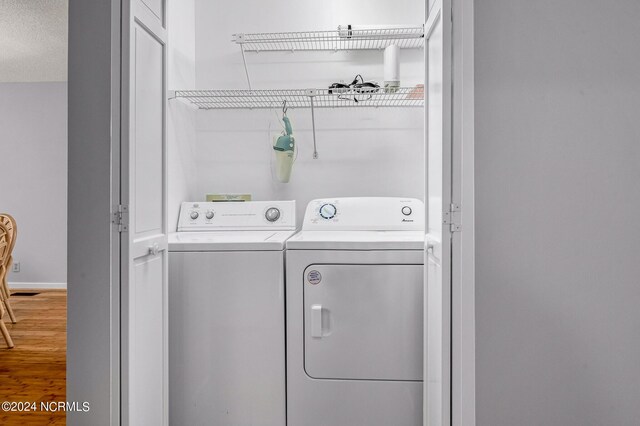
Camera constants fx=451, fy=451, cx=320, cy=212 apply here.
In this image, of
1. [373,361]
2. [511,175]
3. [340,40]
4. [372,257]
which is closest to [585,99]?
[511,175]

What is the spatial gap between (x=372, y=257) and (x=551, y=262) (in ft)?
2.00

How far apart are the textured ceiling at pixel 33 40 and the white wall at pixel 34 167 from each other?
0.18 metres

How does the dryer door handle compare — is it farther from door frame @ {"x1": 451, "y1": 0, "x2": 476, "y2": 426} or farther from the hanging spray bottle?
the hanging spray bottle

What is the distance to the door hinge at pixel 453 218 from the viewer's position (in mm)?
1244

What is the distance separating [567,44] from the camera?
1.42 m

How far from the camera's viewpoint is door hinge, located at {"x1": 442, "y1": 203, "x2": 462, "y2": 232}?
1244mm

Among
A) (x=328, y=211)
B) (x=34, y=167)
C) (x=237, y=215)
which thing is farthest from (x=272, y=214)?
(x=34, y=167)

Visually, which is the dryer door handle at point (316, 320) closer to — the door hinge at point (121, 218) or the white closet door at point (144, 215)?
the white closet door at point (144, 215)

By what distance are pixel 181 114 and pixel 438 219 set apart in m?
1.51

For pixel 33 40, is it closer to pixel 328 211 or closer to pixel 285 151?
pixel 285 151

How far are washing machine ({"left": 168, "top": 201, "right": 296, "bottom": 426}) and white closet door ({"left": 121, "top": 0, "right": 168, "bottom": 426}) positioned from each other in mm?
145

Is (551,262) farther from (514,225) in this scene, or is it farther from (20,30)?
(20,30)

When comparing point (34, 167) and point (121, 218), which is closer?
point (121, 218)

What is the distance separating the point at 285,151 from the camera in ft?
7.72
